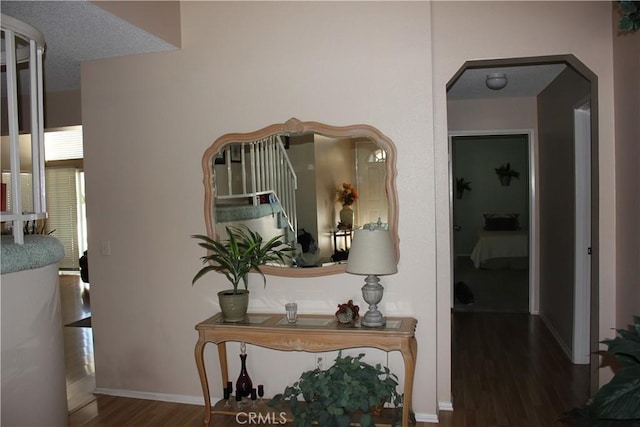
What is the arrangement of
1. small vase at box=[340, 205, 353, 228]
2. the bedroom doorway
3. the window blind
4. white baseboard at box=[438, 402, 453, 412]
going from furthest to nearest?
the window blind < the bedroom doorway < white baseboard at box=[438, 402, 453, 412] < small vase at box=[340, 205, 353, 228]

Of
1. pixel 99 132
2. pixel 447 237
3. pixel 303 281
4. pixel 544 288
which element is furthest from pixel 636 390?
pixel 544 288

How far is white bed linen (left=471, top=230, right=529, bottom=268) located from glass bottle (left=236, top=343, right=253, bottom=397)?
19.3ft

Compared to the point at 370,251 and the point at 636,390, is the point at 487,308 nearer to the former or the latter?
the point at 370,251

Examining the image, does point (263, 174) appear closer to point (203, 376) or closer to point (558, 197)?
point (203, 376)

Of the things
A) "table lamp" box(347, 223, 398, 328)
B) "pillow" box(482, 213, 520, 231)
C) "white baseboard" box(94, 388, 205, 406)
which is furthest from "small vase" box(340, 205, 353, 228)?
"pillow" box(482, 213, 520, 231)

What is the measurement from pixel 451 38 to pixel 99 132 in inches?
98.2

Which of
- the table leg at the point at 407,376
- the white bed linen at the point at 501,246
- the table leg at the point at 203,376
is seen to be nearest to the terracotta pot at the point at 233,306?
the table leg at the point at 203,376

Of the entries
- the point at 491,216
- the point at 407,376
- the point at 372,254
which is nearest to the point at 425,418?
the point at 407,376

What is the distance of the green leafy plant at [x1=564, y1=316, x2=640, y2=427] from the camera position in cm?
184

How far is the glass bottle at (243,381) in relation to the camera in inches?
130

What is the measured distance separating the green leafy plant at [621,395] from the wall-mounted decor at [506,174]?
811 centimetres

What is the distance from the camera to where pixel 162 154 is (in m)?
3.52
